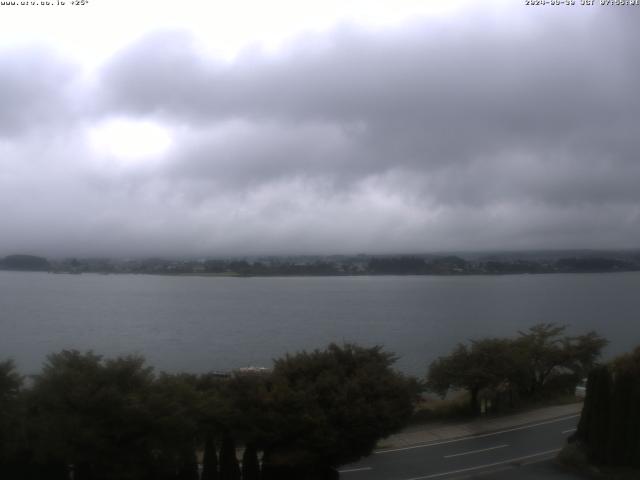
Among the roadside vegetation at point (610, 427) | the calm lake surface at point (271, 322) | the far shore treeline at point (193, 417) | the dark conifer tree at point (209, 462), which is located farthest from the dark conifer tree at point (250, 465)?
the calm lake surface at point (271, 322)

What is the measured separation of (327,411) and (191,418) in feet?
10.8

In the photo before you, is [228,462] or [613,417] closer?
[228,462]

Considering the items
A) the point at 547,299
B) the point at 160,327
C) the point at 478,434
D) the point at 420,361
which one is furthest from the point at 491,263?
the point at 478,434

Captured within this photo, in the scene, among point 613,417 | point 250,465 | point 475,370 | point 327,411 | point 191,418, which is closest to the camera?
→ point 191,418

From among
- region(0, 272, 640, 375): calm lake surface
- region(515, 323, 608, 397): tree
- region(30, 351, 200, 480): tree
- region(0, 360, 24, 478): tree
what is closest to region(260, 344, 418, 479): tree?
region(30, 351, 200, 480): tree

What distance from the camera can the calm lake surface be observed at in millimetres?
54375

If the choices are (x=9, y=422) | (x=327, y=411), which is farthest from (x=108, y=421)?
(x=327, y=411)

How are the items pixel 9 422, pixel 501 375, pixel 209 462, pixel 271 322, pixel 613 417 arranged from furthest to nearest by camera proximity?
1. pixel 271 322
2. pixel 501 375
3. pixel 613 417
4. pixel 209 462
5. pixel 9 422

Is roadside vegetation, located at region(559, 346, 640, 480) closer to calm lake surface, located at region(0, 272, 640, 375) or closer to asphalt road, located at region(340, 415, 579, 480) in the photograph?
asphalt road, located at region(340, 415, 579, 480)

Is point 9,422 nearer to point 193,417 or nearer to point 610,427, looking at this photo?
point 193,417

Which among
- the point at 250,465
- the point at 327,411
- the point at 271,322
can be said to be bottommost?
the point at 271,322

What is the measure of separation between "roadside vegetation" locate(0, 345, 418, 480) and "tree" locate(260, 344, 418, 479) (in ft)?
0.09

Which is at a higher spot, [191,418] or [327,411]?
[191,418]

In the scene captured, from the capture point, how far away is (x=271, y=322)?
74.3 m
